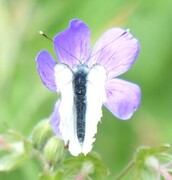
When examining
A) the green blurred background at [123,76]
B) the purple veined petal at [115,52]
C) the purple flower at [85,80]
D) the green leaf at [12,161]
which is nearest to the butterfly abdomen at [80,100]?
the purple flower at [85,80]

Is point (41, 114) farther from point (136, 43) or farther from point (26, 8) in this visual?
point (136, 43)

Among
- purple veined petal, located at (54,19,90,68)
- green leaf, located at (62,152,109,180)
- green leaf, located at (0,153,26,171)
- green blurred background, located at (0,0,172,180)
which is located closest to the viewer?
purple veined petal, located at (54,19,90,68)

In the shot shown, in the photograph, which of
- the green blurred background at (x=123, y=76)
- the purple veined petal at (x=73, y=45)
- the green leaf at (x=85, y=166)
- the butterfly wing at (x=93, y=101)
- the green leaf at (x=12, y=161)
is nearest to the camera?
the butterfly wing at (x=93, y=101)

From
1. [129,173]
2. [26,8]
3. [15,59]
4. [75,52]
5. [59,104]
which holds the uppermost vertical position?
[26,8]

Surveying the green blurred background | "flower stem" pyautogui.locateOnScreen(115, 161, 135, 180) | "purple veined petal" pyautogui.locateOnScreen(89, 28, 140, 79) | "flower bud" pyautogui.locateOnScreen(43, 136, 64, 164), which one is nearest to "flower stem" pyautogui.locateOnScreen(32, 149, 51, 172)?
"flower bud" pyautogui.locateOnScreen(43, 136, 64, 164)

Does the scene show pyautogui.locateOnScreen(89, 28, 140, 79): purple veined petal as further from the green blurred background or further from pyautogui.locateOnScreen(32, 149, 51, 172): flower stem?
the green blurred background

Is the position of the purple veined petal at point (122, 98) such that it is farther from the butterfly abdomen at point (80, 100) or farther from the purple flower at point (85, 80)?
the butterfly abdomen at point (80, 100)

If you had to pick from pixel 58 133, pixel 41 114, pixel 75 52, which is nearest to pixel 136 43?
pixel 75 52
